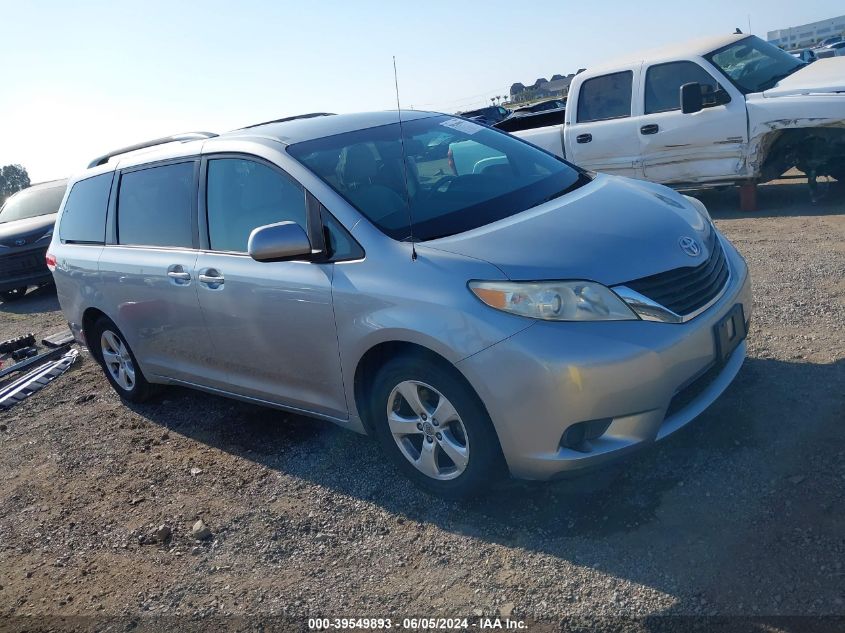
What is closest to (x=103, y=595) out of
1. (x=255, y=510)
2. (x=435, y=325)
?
(x=255, y=510)

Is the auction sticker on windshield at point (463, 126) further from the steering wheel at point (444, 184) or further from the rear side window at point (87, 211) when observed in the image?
the rear side window at point (87, 211)

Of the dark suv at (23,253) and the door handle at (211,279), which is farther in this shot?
the dark suv at (23,253)

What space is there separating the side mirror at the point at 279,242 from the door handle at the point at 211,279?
0.63m

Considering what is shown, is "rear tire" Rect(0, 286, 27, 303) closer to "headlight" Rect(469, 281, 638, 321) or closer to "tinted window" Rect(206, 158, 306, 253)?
"tinted window" Rect(206, 158, 306, 253)

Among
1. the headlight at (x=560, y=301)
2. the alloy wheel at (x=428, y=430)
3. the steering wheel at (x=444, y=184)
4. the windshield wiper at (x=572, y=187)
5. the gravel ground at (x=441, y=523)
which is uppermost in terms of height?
the steering wheel at (x=444, y=184)

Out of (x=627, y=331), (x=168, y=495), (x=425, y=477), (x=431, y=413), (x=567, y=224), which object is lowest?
(x=168, y=495)

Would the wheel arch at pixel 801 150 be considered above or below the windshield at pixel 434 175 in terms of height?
below

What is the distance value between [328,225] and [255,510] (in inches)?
59.1

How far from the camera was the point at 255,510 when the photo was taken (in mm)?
4066

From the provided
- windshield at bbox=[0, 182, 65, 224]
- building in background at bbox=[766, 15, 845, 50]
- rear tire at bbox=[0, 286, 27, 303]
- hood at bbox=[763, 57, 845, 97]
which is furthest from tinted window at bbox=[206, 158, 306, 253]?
building in background at bbox=[766, 15, 845, 50]

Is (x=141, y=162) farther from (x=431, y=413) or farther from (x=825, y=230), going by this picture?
(x=825, y=230)

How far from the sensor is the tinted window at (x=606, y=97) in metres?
9.12

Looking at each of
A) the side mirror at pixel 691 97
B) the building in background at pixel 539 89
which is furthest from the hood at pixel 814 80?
the building in background at pixel 539 89

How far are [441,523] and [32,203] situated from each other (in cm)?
1273
